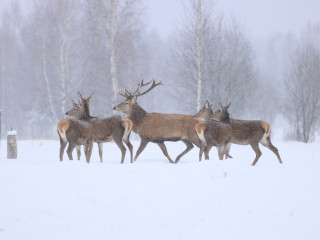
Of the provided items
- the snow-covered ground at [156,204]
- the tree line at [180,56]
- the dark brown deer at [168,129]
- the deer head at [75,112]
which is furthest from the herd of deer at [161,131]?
the tree line at [180,56]

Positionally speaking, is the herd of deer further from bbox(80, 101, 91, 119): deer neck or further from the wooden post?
the wooden post

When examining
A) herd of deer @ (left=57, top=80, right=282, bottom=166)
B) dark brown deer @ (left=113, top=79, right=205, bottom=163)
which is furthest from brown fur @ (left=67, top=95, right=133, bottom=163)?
dark brown deer @ (left=113, top=79, right=205, bottom=163)

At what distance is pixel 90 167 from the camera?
6.54m

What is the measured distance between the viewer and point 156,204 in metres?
5.27

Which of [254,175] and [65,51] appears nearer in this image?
[254,175]

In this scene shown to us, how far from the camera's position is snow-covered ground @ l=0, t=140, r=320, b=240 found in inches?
192

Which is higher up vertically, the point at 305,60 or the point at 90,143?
the point at 305,60

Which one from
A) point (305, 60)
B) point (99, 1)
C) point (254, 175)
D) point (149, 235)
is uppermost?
point (99, 1)

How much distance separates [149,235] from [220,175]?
1.82 metres

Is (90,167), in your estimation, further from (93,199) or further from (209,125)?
(209,125)

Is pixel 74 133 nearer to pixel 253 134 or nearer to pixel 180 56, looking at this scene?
pixel 253 134

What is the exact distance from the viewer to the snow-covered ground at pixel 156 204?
4.88 metres

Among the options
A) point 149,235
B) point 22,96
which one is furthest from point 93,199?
point 22,96

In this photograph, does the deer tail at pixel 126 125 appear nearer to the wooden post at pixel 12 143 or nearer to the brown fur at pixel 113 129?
the brown fur at pixel 113 129
